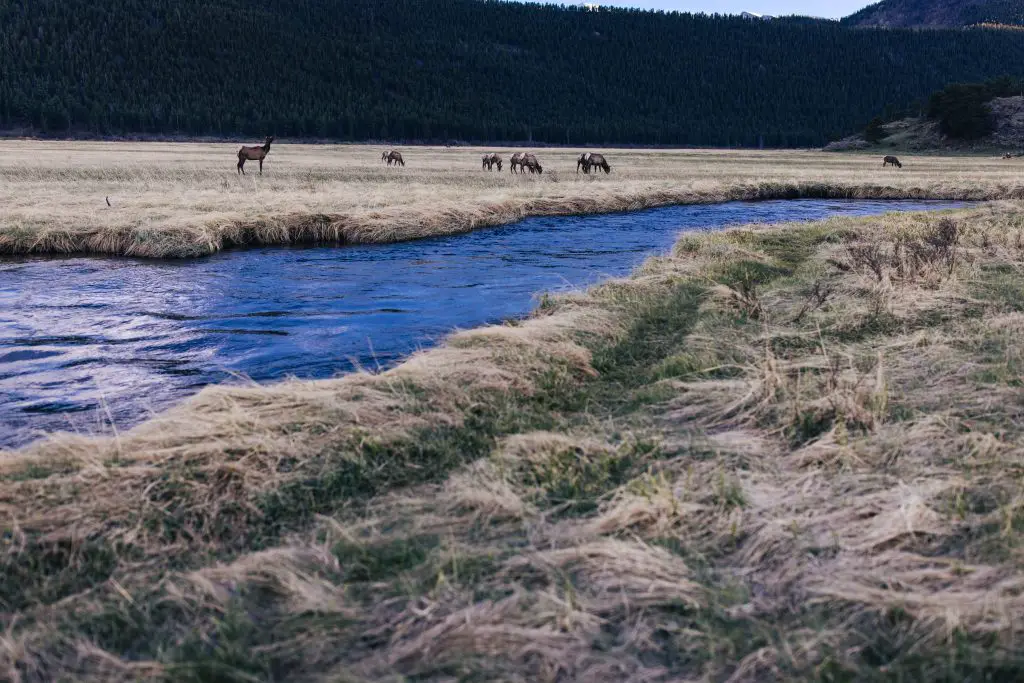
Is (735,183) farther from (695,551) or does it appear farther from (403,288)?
(695,551)

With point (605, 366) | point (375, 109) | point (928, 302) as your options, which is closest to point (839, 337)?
point (928, 302)

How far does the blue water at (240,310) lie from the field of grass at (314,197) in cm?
82

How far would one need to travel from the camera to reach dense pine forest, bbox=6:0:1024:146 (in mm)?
110562

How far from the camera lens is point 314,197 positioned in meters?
19.0

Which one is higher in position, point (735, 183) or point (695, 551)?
point (735, 183)

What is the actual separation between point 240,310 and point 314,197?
30.6 feet

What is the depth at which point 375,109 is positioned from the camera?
117m

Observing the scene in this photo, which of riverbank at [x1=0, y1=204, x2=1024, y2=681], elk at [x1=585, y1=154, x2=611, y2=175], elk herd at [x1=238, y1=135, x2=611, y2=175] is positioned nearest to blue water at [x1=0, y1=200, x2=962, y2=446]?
riverbank at [x1=0, y1=204, x2=1024, y2=681]

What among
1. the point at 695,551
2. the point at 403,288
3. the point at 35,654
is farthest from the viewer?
the point at 403,288

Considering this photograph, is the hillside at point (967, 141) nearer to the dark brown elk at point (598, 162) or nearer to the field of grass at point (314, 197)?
the field of grass at point (314, 197)

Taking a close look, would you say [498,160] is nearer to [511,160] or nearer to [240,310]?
[511,160]

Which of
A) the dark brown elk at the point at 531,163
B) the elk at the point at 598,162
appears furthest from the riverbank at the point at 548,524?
the elk at the point at 598,162

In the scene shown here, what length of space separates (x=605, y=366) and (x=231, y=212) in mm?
11507

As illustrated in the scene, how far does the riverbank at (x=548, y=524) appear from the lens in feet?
9.60
